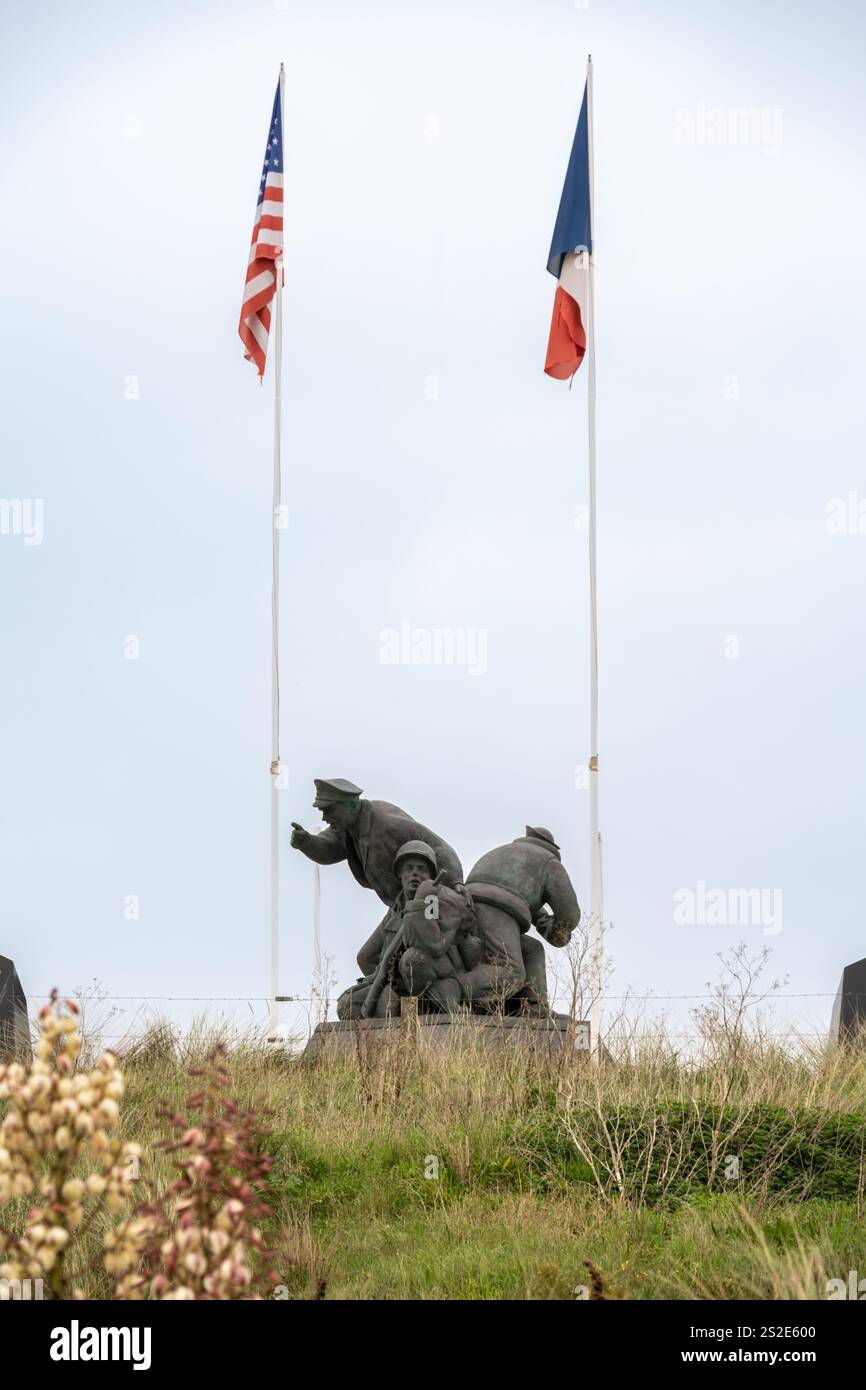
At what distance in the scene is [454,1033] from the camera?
1311 cm

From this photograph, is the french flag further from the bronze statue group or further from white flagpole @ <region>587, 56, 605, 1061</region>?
the bronze statue group

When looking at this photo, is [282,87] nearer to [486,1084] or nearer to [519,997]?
[519,997]

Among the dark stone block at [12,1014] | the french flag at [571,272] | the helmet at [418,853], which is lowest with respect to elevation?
the dark stone block at [12,1014]

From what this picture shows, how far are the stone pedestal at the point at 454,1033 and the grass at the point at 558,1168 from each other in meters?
0.29

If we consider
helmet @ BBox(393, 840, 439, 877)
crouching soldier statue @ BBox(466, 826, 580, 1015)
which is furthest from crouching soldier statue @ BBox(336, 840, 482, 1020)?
crouching soldier statue @ BBox(466, 826, 580, 1015)

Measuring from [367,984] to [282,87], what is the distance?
421 inches

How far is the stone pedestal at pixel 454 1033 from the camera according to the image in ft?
42.4

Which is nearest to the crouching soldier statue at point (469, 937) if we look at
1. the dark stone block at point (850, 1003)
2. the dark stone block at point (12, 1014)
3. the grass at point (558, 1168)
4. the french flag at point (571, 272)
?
the grass at point (558, 1168)

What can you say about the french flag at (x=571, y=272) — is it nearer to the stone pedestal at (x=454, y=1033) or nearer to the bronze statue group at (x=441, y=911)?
the bronze statue group at (x=441, y=911)

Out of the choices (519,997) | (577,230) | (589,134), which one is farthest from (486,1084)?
(589,134)

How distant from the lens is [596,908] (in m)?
14.6

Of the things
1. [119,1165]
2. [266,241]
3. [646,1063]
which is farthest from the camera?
[266,241]
